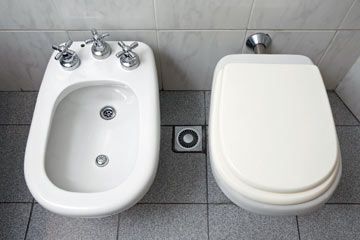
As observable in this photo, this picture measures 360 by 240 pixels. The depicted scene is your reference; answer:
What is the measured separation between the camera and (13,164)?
1.12 metres

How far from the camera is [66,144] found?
828 millimetres

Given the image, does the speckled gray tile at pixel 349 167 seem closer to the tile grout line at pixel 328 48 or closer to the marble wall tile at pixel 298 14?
the tile grout line at pixel 328 48

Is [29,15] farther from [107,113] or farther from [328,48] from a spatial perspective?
[328,48]

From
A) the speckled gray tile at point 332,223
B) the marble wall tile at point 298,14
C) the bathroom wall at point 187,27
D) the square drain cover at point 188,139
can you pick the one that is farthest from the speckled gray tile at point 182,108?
the speckled gray tile at point 332,223

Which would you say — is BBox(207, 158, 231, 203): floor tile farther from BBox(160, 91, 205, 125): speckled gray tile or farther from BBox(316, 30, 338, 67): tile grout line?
BBox(316, 30, 338, 67): tile grout line

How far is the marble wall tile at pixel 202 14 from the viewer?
2.75ft

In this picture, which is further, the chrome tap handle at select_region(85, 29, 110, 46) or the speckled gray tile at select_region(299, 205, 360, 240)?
the speckled gray tile at select_region(299, 205, 360, 240)

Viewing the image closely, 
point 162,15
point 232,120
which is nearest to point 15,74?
point 162,15

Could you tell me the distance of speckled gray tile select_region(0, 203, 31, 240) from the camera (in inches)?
39.5

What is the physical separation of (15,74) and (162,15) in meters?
0.72

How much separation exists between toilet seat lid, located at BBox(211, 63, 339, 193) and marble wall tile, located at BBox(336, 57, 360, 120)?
1.68ft

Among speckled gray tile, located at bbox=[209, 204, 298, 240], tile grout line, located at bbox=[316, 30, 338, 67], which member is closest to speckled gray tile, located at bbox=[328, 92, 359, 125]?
tile grout line, located at bbox=[316, 30, 338, 67]

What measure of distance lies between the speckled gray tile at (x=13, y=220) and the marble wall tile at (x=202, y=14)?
0.84m

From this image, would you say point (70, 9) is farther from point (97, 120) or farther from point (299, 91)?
point (299, 91)
